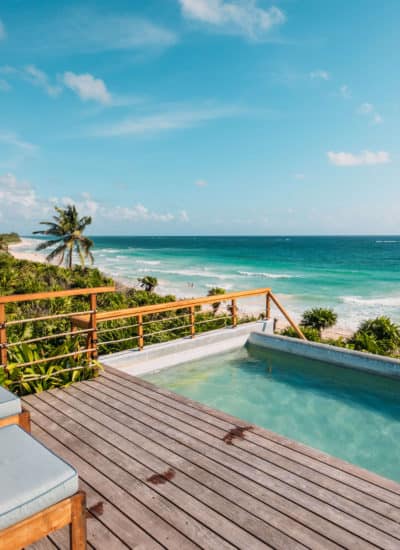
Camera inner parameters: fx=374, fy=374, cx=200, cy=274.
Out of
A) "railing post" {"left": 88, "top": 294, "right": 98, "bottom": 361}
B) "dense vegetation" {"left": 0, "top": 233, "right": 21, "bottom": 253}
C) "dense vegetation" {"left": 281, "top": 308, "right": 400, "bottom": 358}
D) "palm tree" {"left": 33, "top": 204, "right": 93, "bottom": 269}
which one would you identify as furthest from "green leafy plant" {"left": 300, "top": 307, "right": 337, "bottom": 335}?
"dense vegetation" {"left": 0, "top": 233, "right": 21, "bottom": 253}

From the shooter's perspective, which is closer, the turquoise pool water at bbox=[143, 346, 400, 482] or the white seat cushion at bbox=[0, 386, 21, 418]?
the white seat cushion at bbox=[0, 386, 21, 418]

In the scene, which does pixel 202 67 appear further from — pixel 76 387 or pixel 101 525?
pixel 101 525

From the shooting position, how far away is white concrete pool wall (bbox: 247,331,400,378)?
5266mm

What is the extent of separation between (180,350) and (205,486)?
3.45 m

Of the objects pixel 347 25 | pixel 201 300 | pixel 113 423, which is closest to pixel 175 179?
pixel 347 25

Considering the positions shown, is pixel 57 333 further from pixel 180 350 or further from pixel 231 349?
pixel 231 349

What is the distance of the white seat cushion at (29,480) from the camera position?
137 cm

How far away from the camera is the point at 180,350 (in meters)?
5.80

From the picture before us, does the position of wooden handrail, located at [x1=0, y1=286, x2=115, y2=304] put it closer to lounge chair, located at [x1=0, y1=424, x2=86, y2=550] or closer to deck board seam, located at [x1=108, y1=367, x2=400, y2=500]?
deck board seam, located at [x1=108, y1=367, x2=400, y2=500]

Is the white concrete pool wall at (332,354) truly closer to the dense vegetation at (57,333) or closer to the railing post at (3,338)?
the dense vegetation at (57,333)

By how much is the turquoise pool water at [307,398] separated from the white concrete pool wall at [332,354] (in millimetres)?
95

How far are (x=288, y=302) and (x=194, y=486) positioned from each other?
21.0 metres

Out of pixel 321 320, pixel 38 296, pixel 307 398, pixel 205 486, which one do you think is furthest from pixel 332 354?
pixel 321 320

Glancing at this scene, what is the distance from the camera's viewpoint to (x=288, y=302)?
22625 millimetres
